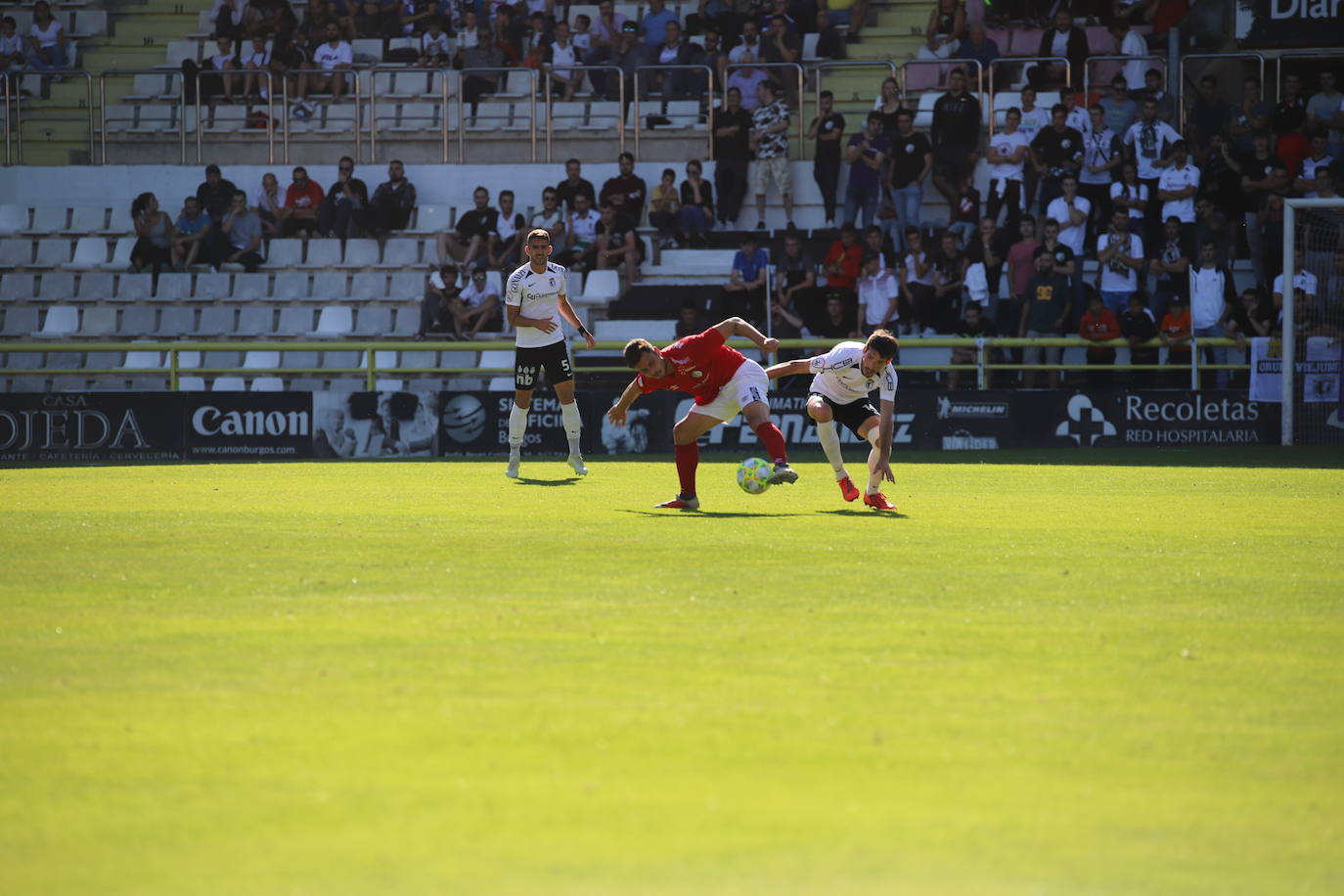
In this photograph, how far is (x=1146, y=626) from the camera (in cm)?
759

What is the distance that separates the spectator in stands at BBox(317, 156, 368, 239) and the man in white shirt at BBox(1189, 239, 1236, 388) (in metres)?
13.1

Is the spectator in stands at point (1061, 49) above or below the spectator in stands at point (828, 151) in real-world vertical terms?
above

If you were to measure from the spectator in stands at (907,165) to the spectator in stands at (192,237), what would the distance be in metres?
11.2

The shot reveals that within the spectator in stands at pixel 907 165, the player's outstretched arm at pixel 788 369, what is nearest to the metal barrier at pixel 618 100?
the spectator in stands at pixel 907 165

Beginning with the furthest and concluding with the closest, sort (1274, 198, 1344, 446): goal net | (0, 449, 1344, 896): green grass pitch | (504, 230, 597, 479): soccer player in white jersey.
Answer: (1274, 198, 1344, 446): goal net < (504, 230, 597, 479): soccer player in white jersey < (0, 449, 1344, 896): green grass pitch

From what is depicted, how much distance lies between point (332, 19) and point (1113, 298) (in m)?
15.2

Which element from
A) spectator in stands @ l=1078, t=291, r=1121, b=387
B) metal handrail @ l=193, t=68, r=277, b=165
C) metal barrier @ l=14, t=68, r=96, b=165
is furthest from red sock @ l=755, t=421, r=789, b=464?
metal barrier @ l=14, t=68, r=96, b=165

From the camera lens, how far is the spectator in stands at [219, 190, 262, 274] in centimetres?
2681

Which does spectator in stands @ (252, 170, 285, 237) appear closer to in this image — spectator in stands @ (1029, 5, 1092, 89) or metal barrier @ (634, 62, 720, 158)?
metal barrier @ (634, 62, 720, 158)

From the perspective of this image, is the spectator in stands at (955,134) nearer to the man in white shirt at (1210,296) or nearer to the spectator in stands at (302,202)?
the man in white shirt at (1210,296)

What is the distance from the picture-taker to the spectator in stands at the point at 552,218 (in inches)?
990

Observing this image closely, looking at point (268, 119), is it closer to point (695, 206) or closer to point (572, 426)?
point (695, 206)

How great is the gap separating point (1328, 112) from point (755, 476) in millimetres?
15584

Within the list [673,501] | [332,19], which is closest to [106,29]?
[332,19]
